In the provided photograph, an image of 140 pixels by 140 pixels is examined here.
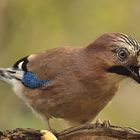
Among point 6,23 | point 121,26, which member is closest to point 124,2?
point 121,26

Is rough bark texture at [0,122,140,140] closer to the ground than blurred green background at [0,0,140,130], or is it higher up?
higher up

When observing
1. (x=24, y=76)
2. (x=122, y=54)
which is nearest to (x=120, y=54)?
(x=122, y=54)

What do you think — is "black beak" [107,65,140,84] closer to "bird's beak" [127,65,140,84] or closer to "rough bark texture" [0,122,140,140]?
"bird's beak" [127,65,140,84]

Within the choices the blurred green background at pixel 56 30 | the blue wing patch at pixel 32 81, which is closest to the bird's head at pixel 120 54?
the blue wing patch at pixel 32 81

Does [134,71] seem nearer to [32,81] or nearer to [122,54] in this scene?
[122,54]

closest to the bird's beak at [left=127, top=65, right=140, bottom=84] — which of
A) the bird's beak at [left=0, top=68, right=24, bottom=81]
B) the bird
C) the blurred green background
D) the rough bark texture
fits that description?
the bird

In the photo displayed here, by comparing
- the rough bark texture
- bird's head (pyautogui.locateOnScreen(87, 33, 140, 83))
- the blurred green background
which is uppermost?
bird's head (pyautogui.locateOnScreen(87, 33, 140, 83))

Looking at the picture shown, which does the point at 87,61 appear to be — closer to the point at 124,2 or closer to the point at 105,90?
the point at 105,90

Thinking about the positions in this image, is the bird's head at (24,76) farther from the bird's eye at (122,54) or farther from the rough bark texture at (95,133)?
the rough bark texture at (95,133)
